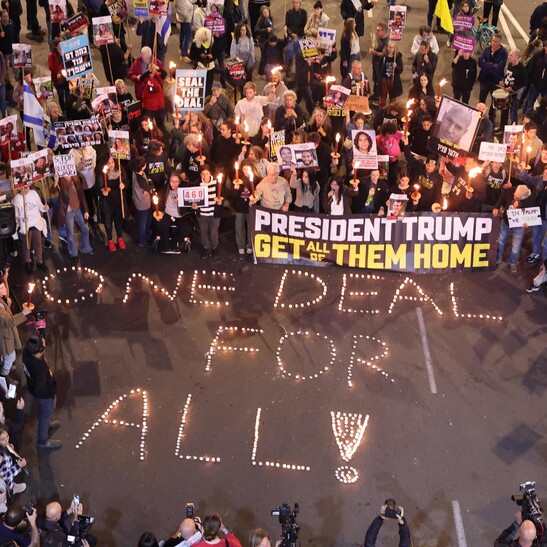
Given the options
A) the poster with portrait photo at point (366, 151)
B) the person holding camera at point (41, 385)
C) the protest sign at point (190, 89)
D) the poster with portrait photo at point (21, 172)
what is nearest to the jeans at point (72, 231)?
the poster with portrait photo at point (21, 172)

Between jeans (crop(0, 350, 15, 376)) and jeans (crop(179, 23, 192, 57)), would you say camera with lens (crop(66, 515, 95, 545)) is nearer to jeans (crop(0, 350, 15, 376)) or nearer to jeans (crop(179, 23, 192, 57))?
jeans (crop(0, 350, 15, 376))

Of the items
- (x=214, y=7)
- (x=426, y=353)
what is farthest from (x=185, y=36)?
(x=426, y=353)

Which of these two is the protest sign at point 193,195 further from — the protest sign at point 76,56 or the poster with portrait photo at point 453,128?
the poster with portrait photo at point 453,128

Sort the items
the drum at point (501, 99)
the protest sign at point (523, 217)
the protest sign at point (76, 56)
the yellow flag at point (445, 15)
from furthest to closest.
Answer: the yellow flag at point (445, 15)
the drum at point (501, 99)
the protest sign at point (76, 56)
the protest sign at point (523, 217)

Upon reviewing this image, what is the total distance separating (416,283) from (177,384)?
13.9 ft

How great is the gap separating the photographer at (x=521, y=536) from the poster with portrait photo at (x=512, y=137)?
710cm

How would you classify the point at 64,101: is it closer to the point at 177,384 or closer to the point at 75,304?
the point at 75,304

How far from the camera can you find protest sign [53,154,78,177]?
14.0 metres

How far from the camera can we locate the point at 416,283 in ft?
47.9

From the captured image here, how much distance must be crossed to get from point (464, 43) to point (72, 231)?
821 cm

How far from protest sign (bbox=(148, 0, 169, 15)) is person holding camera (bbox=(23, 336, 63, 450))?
9185mm

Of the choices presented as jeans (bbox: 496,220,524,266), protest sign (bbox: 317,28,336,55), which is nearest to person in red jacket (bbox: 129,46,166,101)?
protest sign (bbox: 317,28,336,55)

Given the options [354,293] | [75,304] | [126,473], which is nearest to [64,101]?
[75,304]

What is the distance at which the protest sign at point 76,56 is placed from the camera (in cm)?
1582
